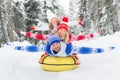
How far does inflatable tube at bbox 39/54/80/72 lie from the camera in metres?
6.08

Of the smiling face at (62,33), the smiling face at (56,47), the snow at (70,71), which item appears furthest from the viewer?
the smiling face at (62,33)

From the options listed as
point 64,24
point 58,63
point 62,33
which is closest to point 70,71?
point 58,63

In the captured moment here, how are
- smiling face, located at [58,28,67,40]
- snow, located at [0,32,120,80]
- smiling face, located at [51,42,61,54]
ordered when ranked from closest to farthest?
1. snow, located at [0,32,120,80]
2. smiling face, located at [51,42,61,54]
3. smiling face, located at [58,28,67,40]

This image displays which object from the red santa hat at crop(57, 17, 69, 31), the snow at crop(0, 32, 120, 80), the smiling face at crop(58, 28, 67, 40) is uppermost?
the red santa hat at crop(57, 17, 69, 31)

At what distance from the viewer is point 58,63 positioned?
6078 mm

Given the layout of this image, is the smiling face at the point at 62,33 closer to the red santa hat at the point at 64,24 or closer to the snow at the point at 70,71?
the red santa hat at the point at 64,24

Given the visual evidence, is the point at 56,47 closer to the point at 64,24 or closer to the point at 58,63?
the point at 58,63

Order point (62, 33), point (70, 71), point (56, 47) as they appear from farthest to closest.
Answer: point (62, 33) < point (56, 47) < point (70, 71)

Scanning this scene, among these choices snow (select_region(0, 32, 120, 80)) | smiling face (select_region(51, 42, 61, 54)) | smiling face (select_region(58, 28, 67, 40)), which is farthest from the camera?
smiling face (select_region(58, 28, 67, 40))

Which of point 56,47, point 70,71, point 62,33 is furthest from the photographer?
point 62,33

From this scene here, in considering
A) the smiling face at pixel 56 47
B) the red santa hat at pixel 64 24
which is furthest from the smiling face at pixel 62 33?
the smiling face at pixel 56 47

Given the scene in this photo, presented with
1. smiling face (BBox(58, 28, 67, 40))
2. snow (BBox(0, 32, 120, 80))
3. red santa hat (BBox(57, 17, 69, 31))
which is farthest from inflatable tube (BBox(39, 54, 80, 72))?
red santa hat (BBox(57, 17, 69, 31))

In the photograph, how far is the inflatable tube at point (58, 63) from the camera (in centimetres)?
608

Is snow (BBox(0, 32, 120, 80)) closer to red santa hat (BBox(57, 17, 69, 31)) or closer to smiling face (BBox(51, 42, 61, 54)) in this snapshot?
smiling face (BBox(51, 42, 61, 54))
